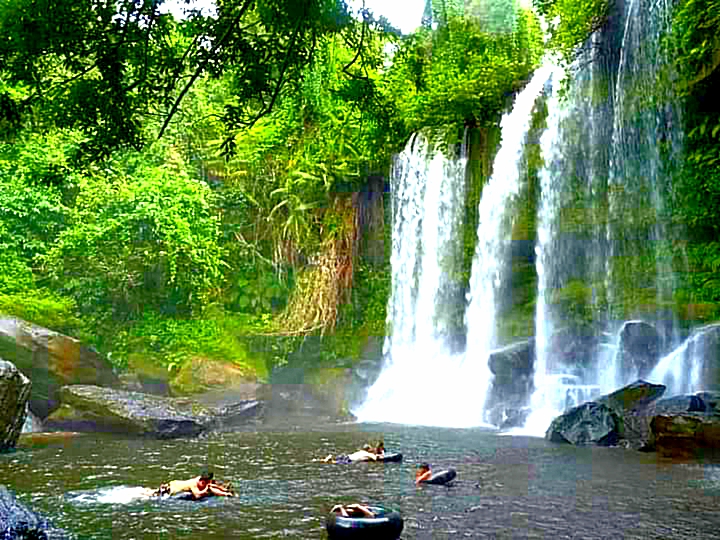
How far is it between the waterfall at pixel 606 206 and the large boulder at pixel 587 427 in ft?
7.21

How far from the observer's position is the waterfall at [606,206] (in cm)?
1537

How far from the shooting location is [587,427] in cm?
1184

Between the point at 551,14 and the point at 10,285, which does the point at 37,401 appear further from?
the point at 551,14

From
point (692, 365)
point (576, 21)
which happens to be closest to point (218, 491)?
point (692, 365)

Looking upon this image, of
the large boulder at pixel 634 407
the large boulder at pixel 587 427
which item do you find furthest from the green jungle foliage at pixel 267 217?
the large boulder at pixel 587 427

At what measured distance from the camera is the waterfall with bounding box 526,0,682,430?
15367 millimetres

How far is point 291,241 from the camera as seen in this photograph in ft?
69.9

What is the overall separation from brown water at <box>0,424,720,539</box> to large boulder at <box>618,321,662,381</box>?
3167 mm

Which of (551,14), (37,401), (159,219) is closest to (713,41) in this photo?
(551,14)

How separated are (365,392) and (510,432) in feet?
17.9

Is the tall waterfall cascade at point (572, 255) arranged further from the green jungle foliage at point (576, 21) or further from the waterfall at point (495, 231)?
the green jungle foliage at point (576, 21)

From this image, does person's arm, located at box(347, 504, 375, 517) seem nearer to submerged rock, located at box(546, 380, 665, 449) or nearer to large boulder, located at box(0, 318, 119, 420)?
submerged rock, located at box(546, 380, 665, 449)

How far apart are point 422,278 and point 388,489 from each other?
10.9m

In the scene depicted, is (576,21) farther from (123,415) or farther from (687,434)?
(123,415)
